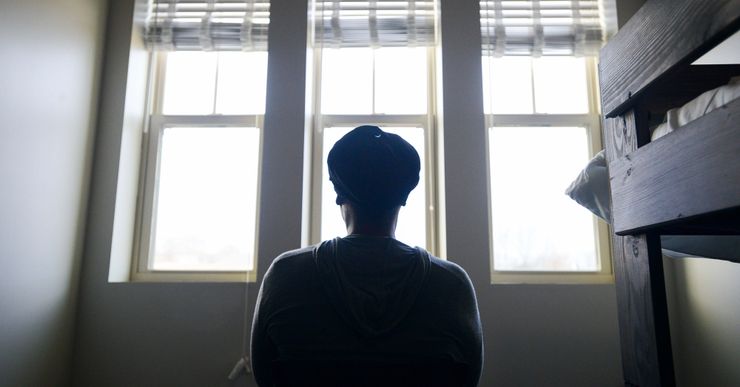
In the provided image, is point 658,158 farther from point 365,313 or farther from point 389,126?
point 389,126

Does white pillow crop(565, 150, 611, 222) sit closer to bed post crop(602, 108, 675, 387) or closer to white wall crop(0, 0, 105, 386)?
bed post crop(602, 108, 675, 387)

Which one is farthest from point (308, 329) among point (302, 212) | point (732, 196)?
point (302, 212)

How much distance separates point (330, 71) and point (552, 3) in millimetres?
1080

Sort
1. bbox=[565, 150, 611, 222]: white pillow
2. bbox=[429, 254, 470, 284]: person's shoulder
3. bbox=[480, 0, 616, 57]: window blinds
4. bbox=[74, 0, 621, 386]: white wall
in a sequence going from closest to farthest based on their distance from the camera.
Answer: bbox=[429, 254, 470, 284]: person's shoulder → bbox=[565, 150, 611, 222]: white pillow → bbox=[74, 0, 621, 386]: white wall → bbox=[480, 0, 616, 57]: window blinds

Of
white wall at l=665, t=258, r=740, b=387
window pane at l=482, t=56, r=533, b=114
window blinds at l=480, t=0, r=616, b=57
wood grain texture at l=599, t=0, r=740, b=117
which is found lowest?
white wall at l=665, t=258, r=740, b=387

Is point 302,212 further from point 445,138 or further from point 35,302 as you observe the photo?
point 35,302

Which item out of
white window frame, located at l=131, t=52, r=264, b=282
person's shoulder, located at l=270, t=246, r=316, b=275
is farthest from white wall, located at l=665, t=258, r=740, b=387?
white window frame, located at l=131, t=52, r=264, b=282

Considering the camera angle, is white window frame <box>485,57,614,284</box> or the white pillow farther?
white window frame <box>485,57,614,284</box>

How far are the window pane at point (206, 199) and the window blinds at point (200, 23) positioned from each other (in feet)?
1.31

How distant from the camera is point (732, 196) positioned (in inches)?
25.9

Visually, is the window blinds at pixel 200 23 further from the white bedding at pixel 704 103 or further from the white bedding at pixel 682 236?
the white bedding at pixel 704 103

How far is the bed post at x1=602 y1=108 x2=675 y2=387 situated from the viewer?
33.8 inches

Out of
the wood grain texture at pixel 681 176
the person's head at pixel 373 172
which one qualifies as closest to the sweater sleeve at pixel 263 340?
the person's head at pixel 373 172

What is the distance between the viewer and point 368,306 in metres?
0.73
